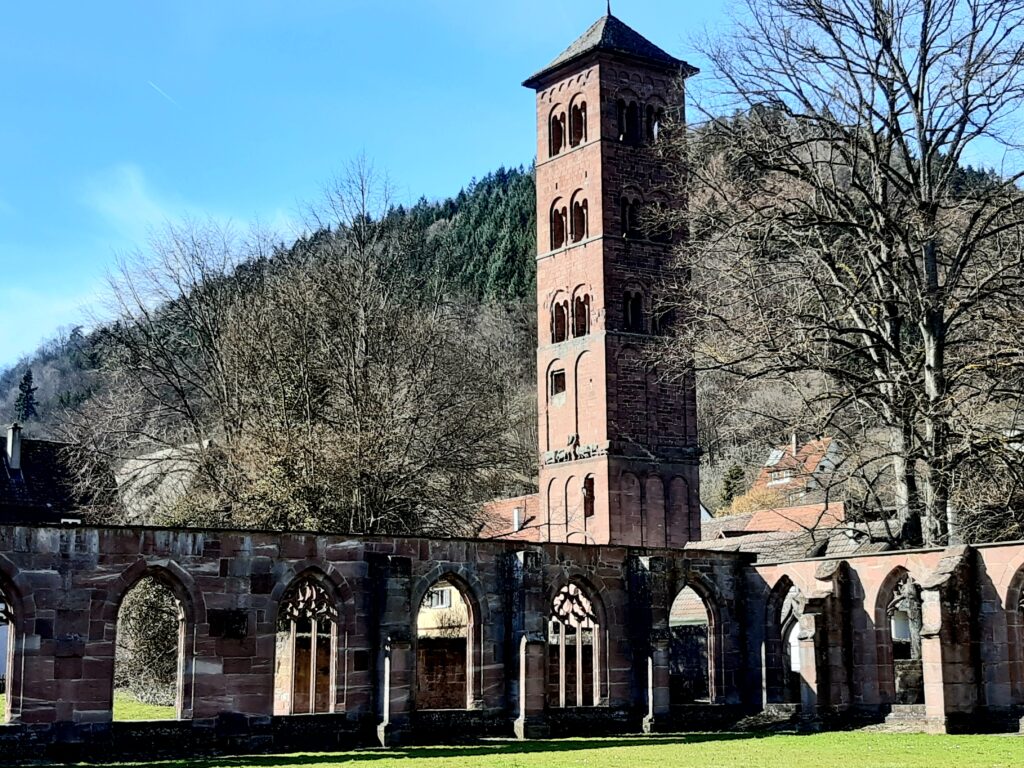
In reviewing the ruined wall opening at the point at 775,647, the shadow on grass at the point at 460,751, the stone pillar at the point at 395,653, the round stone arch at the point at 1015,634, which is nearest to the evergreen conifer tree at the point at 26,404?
the ruined wall opening at the point at 775,647

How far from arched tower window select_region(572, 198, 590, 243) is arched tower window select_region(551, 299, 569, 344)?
2.26m

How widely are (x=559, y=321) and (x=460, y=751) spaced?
26.9 m

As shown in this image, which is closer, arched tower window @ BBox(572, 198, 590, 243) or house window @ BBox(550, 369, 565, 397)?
arched tower window @ BBox(572, 198, 590, 243)

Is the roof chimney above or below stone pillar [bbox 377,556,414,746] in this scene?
above

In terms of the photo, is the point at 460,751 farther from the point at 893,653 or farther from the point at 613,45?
the point at 613,45

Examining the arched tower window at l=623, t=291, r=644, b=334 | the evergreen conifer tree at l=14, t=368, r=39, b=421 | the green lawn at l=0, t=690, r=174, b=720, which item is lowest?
the green lawn at l=0, t=690, r=174, b=720

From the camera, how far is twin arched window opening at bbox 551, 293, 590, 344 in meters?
46.4

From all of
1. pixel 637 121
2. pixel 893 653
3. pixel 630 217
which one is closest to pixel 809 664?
pixel 893 653

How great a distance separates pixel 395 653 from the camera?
23719 millimetres

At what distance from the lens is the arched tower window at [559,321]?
155 feet

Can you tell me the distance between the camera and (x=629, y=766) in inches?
728

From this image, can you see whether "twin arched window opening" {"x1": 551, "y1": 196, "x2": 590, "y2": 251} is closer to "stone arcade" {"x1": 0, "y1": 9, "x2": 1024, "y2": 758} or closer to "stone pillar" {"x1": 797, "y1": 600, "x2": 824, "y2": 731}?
"stone arcade" {"x1": 0, "y1": 9, "x2": 1024, "y2": 758}

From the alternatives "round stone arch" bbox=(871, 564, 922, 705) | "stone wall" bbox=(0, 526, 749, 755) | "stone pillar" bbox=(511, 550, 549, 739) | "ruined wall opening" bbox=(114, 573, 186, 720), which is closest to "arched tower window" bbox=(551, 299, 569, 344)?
"ruined wall opening" bbox=(114, 573, 186, 720)

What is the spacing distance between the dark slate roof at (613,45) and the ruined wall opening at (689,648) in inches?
733
